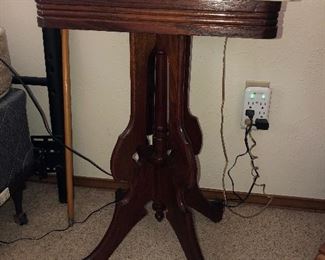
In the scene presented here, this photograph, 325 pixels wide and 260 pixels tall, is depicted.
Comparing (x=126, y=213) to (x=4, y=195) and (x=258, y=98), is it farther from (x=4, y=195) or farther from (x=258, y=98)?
(x=258, y=98)

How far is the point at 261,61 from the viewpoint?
46.3 inches

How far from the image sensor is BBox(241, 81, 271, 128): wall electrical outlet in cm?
119

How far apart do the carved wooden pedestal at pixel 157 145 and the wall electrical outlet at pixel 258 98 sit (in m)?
0.22

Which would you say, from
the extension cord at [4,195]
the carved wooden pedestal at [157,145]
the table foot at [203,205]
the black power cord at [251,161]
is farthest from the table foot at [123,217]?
the black power cord at [251,161]

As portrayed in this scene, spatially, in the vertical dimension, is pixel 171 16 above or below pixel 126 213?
above

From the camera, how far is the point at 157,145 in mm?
976

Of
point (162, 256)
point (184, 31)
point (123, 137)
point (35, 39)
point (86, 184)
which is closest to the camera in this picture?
point (184, 31)

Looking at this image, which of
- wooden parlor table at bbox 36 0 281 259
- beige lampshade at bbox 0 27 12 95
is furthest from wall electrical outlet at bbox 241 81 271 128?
beige lampshade at bbox 0 27 12 95

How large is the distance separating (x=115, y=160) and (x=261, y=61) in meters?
0.54

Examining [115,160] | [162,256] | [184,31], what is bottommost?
[162,256]

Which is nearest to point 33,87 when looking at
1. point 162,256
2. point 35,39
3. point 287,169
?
point 35,39

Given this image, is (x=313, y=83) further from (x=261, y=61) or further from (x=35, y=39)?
(x=35, y=39)

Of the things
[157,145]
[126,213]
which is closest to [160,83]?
[157,145]

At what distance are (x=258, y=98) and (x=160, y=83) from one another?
412 mm
